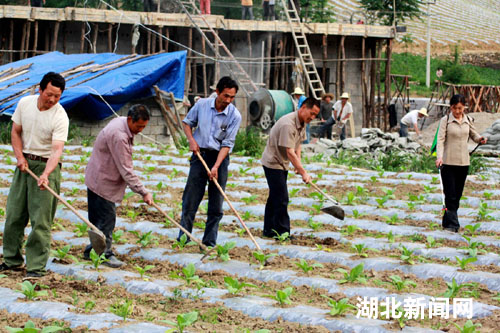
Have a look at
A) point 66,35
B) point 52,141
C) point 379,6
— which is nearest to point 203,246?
point 52,141

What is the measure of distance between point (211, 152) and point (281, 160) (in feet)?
2.75

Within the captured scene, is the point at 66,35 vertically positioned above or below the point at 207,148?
above

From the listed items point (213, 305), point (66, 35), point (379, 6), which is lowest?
point (213, 305)

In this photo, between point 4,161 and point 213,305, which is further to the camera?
point 4,161

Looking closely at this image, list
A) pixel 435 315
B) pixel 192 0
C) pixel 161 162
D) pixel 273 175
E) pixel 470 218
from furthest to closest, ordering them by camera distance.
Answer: pixel 192 0 < pixel 161 162 < pixel 470 218 < pixel 273 175 < pixel 435 315

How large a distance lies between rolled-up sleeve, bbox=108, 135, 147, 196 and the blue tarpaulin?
8934mm

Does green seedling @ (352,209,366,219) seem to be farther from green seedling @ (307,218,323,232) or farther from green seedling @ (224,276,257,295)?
green seedling @ (224,276,257,295)

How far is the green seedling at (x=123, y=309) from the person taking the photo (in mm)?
4844

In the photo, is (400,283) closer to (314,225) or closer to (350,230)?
(350,230)

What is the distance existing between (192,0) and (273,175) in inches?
532

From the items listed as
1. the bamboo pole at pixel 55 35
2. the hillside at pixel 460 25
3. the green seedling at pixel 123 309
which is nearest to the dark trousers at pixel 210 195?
the green seedling at pixel 123 309

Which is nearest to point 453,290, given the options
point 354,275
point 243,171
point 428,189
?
point 354,275

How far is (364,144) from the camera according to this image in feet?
53.3

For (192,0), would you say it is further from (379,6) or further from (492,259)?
(492,259)
